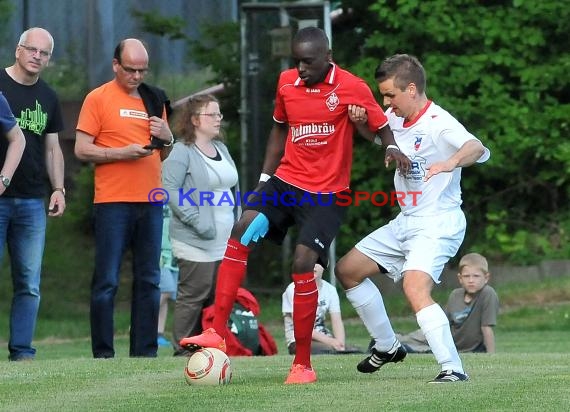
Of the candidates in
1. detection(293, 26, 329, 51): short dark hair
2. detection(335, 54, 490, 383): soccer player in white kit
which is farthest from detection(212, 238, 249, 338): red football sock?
detection(293, 26, 329, 51): short dark hair

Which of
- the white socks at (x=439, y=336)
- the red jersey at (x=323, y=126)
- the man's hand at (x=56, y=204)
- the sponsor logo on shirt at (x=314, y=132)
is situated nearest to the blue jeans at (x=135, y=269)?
the man's hand at (x=56, y=204)

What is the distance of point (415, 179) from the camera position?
351 inches

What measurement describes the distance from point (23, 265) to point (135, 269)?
883 mm

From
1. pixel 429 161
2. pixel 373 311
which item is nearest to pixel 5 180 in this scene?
pixel 373 311

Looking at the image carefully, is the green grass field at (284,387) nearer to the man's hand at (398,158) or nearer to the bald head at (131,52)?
the man's hand at (398,158)

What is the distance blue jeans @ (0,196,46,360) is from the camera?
10.9 m

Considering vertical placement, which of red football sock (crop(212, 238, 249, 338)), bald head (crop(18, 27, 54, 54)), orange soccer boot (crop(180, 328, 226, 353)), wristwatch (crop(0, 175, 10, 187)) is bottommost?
orange soccer boot (crop(180, 328, 226, 353))

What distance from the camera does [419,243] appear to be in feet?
29.0

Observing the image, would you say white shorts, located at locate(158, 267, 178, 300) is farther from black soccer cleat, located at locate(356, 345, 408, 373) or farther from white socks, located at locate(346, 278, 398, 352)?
white socks, located at locate(346, 278, 398, 352)

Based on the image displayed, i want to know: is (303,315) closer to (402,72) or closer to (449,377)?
(449,377)

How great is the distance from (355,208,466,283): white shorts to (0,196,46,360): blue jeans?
2.94m

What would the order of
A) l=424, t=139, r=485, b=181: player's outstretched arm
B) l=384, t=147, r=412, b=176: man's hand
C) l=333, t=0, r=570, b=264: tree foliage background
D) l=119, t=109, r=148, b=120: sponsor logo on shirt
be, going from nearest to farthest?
l=424, t=139, r=485, b=181: player's outstretched arm
l=384, t=147, r=412, b=176: man's hand
l=119, t=109, r=148, b=120: sponsor logo on shirt
l=333, t=0, r=570, b=264: tree foliage background

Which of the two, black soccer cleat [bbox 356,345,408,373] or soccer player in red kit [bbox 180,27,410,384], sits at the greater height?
soccer player in red kit [bbox 180,27,410,384]

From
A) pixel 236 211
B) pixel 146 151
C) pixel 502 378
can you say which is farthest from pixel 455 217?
pixel 236 211
